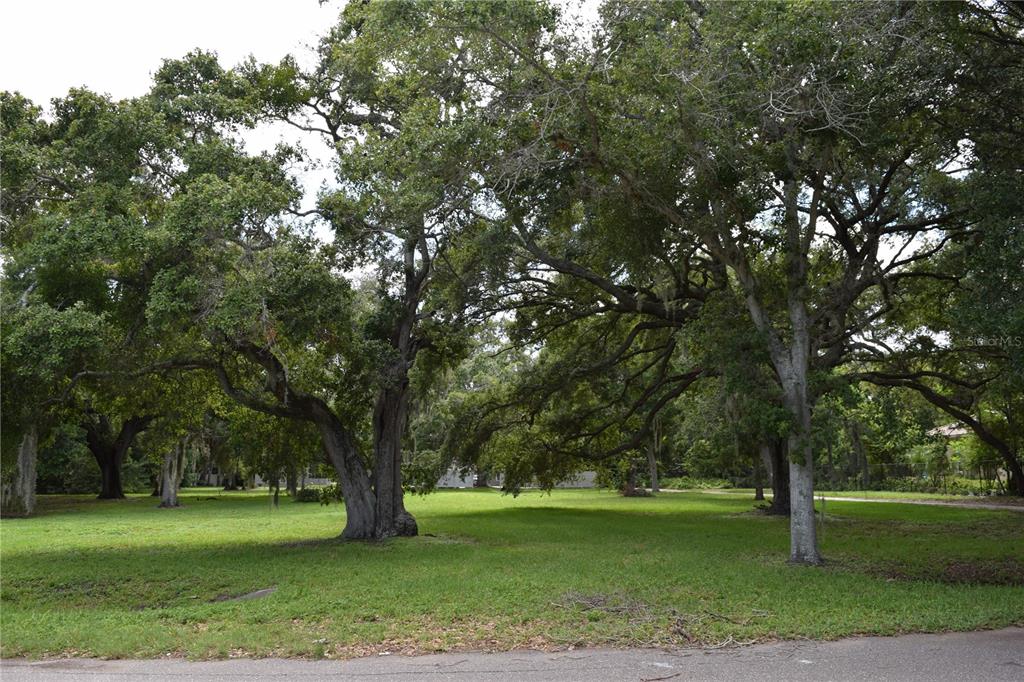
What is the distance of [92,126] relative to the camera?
538 inches

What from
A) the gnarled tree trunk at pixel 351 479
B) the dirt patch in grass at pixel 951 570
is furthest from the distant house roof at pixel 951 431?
the gnarled tree trunk at pixel 351 479

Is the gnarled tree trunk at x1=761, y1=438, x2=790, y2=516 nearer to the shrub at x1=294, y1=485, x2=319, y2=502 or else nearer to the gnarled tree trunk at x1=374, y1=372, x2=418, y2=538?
the gnarled tree trunk at x1=374, y1=372, x2=418, y2=538

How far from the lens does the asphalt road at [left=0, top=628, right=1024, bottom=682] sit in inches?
253

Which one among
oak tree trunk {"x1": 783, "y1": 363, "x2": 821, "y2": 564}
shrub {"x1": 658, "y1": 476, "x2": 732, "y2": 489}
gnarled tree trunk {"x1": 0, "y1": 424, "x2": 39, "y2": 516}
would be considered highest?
oak tree trunk {"x1": 783, "y1": 363, "x2": 821, "y2": 564}

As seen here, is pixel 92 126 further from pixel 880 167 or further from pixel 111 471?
pixel 111 471

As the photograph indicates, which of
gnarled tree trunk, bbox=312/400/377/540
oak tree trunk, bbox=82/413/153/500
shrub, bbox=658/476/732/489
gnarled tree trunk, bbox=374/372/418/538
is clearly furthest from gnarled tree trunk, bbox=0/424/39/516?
shrub, bbox=658/476/732/489

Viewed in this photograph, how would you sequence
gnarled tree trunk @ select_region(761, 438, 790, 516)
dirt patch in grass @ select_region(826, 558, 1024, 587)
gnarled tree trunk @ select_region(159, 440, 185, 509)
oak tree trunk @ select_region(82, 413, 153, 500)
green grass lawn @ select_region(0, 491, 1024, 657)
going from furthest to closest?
oak tree trunk @ select_region(82, 413, 153, 500) < gnarled tree trunk @ select_region(159, 440, 185, 509) < gnarled tree trunk @ select_region(761, 438, 790, 516) < dirt patch in grass @ select_region(826, 558, 1024, 587) < green grass lawn @ select_region(0, 491, 1024, 657)

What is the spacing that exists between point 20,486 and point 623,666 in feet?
94.8

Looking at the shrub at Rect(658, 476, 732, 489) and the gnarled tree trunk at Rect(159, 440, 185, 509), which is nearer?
the gnarled tree trunk at Rect(159, 440, 185, 509)

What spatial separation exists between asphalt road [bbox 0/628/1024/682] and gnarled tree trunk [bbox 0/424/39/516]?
24.8 m

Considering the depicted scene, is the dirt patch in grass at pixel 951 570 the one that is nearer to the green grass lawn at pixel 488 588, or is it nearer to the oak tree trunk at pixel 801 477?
the green grass lawn at pixel 488 588

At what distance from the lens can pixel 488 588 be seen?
10.3 m

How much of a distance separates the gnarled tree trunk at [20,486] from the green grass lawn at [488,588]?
30.3 feet

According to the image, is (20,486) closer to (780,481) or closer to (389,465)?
(389,465)
